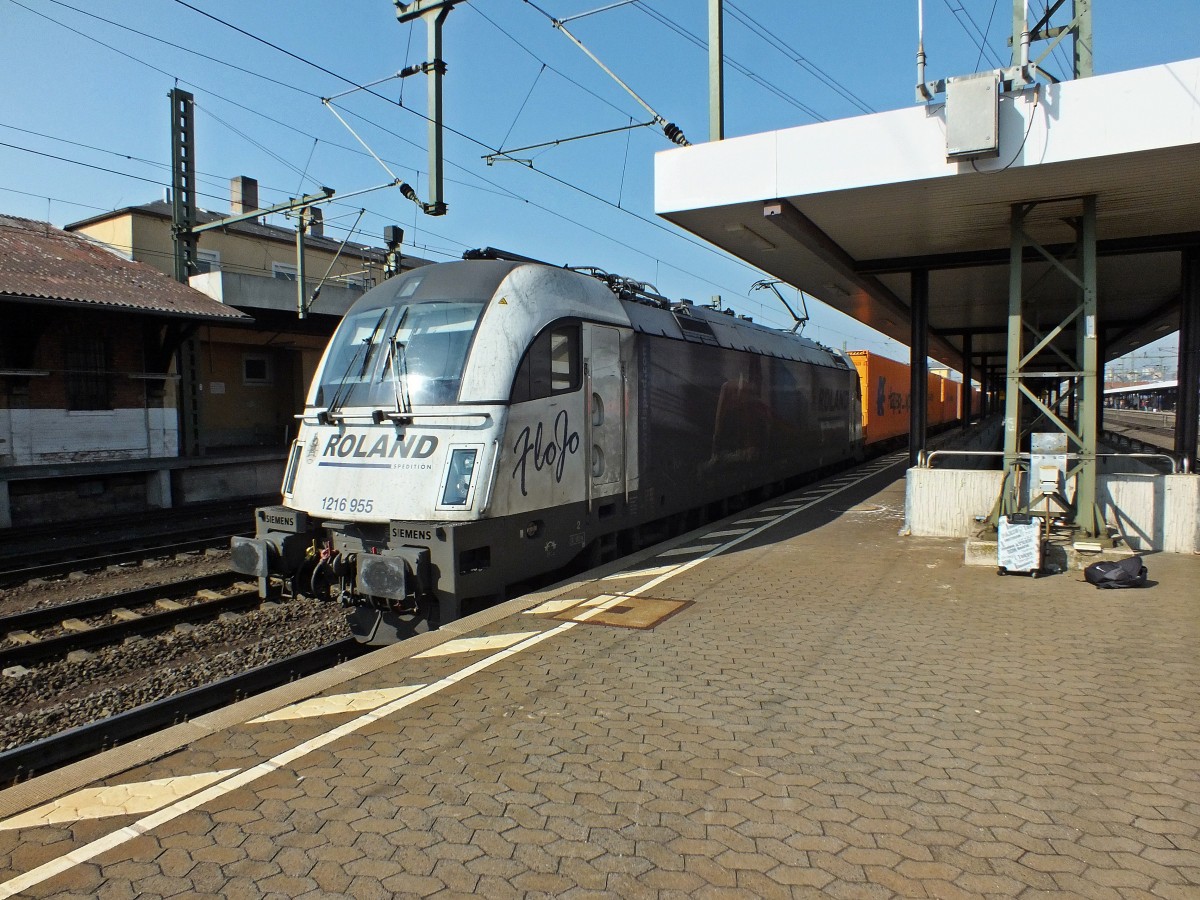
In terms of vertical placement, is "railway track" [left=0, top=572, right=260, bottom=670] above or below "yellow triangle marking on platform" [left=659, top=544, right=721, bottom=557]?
below

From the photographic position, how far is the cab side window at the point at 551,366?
691cm

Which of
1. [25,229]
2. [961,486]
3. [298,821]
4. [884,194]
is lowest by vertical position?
[298,821]

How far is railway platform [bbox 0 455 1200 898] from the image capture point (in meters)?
2.97

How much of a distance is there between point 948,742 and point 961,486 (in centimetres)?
679

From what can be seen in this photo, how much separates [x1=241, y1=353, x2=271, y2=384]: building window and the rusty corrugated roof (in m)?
5.63

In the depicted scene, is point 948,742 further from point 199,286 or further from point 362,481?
point 199,286

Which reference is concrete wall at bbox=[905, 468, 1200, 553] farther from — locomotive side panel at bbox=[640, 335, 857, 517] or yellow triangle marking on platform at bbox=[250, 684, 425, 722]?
yellow triangle marking on platform at bbox=[250, 684, 425, 722]

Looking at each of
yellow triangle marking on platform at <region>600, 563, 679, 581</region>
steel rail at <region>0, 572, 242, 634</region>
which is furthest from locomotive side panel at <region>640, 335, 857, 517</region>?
steel rail at <region>0, 572, 242, 634</region>

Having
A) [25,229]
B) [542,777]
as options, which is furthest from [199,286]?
[542,777]

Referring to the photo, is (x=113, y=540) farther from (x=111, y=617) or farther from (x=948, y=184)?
(x=948, y=184)

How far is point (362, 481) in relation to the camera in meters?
6.71

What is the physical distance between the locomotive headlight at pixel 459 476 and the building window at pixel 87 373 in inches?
494

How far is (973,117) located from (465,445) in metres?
5.77

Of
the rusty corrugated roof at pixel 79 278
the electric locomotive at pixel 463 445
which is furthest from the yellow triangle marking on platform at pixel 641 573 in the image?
the rusty corrugated roof at pixel 79 278
